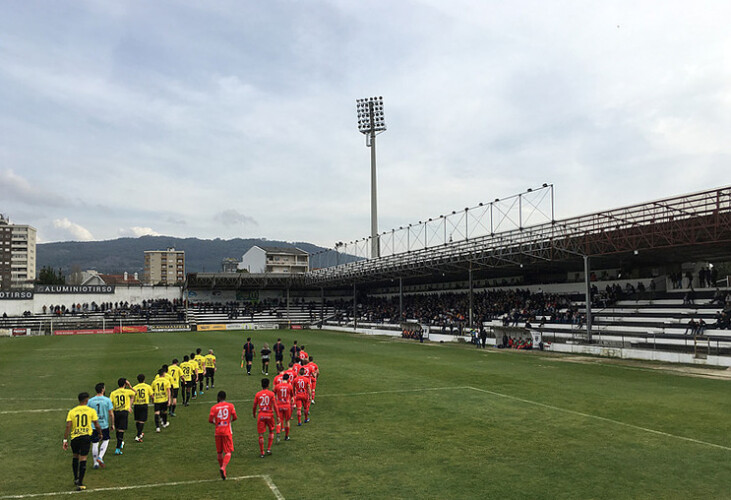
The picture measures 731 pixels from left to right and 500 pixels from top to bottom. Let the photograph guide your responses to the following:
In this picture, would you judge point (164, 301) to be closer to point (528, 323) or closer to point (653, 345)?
point (528, 323)

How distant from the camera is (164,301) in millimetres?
89062

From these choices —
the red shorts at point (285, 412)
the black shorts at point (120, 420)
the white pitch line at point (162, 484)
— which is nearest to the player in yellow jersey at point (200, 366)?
the black shorts at point (120, 420)

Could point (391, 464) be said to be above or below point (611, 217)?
below

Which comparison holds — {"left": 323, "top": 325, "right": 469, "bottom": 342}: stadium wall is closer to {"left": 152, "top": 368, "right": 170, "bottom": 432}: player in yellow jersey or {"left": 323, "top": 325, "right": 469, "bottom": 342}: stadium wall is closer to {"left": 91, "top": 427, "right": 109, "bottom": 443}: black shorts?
{"left": 152, "top": 368, "right": 170, "bottom": 432}: player in yellow jersey

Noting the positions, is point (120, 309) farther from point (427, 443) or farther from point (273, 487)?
point (273, 487)

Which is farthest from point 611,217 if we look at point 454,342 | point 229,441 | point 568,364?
point 229,441

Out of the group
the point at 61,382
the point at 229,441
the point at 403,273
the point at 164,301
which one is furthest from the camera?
the point at 164,301

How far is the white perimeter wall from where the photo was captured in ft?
265

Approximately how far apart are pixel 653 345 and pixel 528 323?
467 inches

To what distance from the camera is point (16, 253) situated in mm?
184375

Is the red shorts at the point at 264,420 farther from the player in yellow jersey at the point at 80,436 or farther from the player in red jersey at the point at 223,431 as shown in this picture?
the player in yellow jersey at the point at 80,436

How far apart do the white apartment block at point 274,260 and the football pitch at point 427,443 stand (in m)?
117

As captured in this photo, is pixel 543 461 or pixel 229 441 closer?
pixel 229 441

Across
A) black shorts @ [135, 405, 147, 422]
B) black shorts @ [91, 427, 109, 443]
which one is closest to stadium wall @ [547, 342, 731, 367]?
black shorts @ [135, 405, 147, 422]
